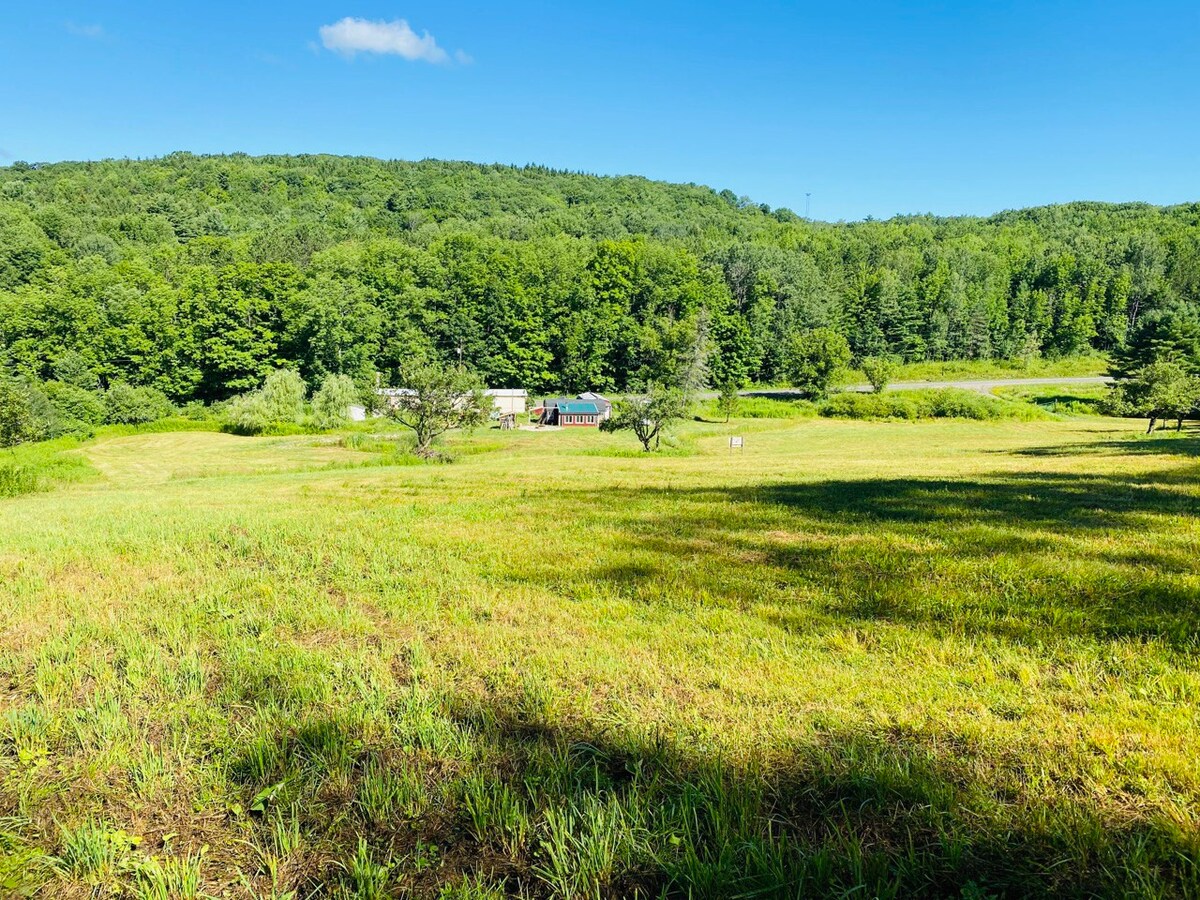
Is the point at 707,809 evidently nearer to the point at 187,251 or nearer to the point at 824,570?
the point at 824,570

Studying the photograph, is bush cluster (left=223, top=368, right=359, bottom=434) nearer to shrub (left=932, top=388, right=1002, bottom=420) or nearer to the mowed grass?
the mowed grass

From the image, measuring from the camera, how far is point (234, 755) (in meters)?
3.31

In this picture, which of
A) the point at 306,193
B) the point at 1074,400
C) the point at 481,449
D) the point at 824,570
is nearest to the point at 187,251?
the point at 306,193

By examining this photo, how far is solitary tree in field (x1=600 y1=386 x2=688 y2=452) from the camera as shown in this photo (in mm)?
39281

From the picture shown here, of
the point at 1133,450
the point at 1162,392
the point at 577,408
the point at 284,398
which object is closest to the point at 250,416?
the point at 284,398

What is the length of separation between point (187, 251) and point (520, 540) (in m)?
109

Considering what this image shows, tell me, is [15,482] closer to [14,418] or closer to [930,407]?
[14,418]

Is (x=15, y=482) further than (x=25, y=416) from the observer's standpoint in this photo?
No

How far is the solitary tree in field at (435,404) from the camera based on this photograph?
1380 inches

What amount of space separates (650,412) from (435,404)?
44.2ft

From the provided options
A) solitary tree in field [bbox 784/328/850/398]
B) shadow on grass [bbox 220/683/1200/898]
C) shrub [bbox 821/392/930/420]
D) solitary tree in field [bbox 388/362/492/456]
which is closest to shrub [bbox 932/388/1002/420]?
shrub [bbox 821/392/930/420]

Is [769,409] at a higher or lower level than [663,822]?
lower

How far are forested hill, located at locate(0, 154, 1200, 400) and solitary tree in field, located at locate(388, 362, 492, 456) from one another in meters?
50.2

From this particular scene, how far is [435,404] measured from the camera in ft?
116
